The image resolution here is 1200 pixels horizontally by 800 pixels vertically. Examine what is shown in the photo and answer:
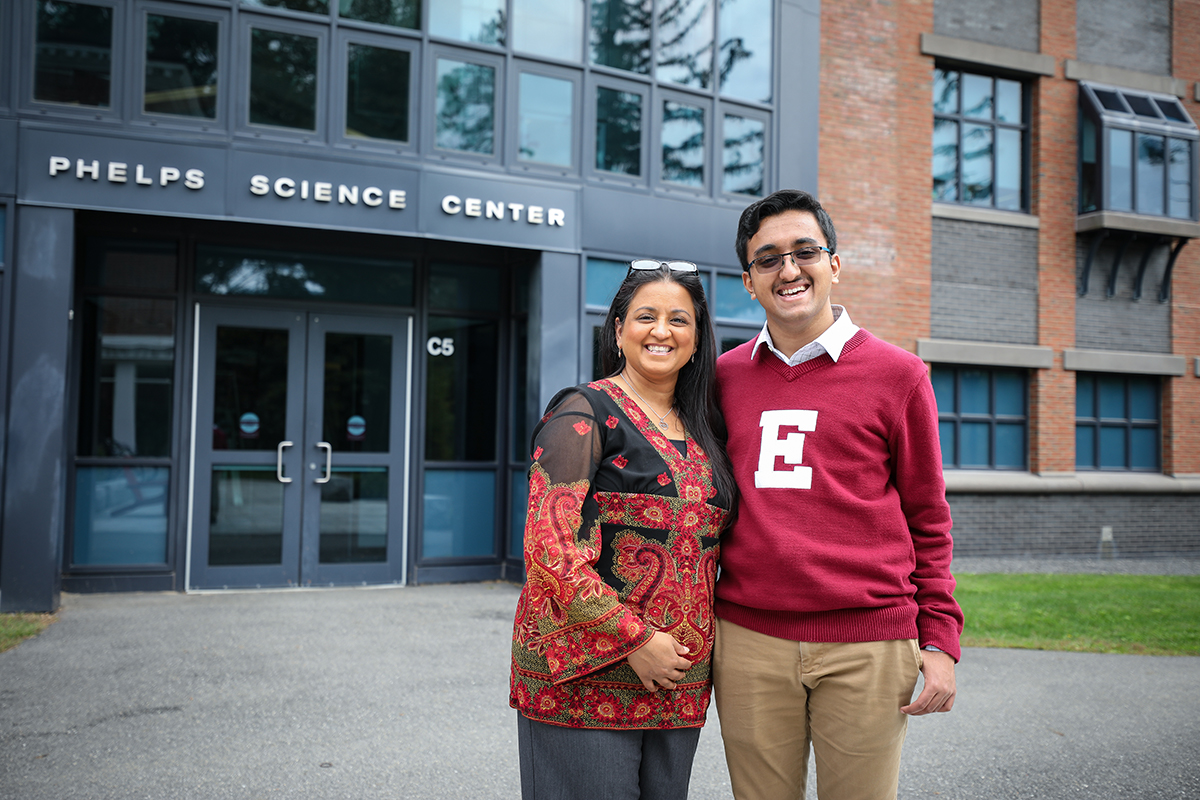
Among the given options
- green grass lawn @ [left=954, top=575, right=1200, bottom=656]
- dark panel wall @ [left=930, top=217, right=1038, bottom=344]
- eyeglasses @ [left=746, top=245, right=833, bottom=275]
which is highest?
dark panel wall @ [left=930, top=217, right=1038, bottom=344]

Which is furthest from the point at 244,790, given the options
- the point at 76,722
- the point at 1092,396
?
the point at 1092,396

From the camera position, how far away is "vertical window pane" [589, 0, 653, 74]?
8977 millimetres

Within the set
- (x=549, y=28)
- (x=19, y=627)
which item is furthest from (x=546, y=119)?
(x=19, y=627)

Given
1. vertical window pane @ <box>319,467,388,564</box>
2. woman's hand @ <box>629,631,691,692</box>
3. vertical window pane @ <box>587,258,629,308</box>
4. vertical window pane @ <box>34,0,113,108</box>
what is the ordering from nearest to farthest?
woman's hand @ <box>629,631,691,692</box> → vertical window pane @ <box>34,0,113,108</box> → vertical window pane @ <box>319,467,388,564</box> → vertical window pane @ <box>587,258,629,308</box>

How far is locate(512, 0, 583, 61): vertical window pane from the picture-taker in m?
8.66

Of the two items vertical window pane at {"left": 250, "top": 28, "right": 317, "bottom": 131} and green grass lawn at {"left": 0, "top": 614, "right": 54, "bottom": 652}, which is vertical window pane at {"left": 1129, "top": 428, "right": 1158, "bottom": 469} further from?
green grass lawn at {"left": 0, "top": 614, "right": 54, "bottom": 652}

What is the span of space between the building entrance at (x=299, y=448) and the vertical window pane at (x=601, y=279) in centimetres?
189

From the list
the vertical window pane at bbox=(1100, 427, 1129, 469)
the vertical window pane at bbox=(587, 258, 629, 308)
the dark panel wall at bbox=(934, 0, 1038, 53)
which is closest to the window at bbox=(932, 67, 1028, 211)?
the dark panel wall at bbox=(934, 0, 1038, 53)

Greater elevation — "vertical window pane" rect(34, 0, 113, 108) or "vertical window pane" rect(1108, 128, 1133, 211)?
"vertical window pane" rect(1108, 128, 1133, 211)

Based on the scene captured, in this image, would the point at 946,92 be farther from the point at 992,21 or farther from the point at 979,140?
the point at 992,21

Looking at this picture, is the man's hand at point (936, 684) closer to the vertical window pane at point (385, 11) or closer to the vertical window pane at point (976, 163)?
the vertical window pane at point (385, 11)

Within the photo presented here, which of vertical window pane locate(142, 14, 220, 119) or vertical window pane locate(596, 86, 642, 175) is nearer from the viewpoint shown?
vertical window pane locate(142, 14, 220, 119)

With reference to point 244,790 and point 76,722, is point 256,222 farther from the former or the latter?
point 244,790

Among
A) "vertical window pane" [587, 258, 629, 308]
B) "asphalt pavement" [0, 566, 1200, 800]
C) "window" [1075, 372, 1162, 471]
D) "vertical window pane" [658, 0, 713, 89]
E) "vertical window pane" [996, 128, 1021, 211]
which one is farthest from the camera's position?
"window" [1075, 372, 1162, 471]
